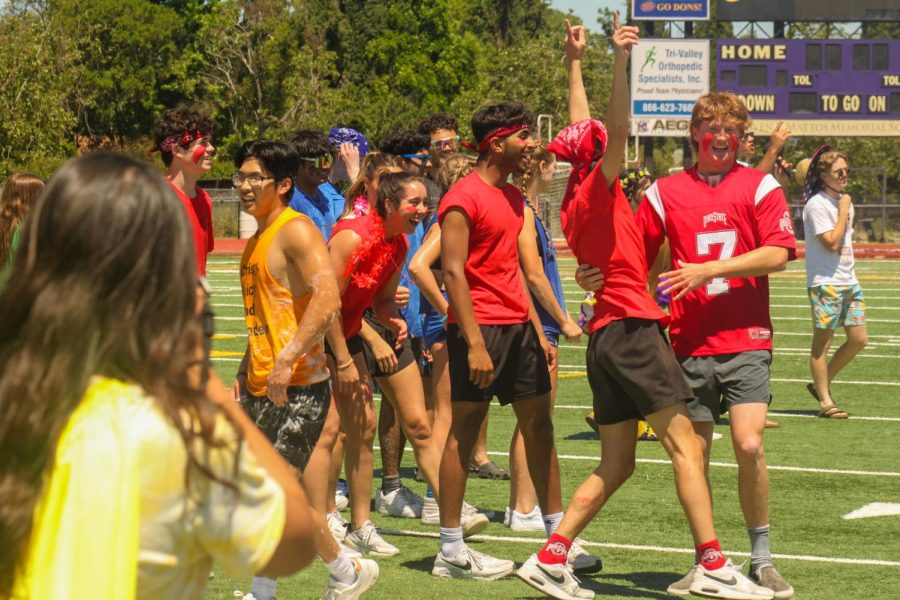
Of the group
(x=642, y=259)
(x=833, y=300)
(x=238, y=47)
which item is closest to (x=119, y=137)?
(x=238, y=47)

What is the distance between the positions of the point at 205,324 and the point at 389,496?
6.22 metres

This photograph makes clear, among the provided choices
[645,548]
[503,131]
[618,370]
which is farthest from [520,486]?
[503,131]

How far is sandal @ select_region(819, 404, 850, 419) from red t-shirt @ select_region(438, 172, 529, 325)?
19.1 ft

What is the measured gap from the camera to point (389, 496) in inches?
328

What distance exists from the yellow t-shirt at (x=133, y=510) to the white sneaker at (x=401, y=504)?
20.2ft

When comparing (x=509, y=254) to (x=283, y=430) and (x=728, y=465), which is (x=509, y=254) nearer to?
(x=283, y=430)

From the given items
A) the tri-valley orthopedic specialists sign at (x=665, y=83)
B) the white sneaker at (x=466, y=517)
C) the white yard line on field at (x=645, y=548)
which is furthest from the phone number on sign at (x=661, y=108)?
the white yard line on field at (x=645, y=548)

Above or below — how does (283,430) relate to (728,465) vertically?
above

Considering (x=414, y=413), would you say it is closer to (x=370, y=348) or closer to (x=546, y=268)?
(x=370, y=348)

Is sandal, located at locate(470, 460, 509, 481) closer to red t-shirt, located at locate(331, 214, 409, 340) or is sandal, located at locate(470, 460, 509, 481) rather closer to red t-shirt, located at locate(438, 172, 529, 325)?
red t-shirt, located at locate(331, 214, 409, 340)

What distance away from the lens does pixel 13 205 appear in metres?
6.54

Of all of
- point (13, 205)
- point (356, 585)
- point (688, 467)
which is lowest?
point (356, 585)

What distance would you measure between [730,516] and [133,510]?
20.8ft

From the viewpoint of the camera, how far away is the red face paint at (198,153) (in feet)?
23.0
